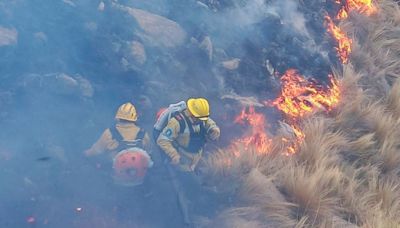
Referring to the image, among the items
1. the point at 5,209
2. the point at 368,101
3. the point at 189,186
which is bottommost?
the point at 5,209

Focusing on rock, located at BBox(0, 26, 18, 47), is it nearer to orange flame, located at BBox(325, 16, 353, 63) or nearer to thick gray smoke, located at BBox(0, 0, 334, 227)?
thick gray smoke, located at BBox(0, 0, 334, 227)

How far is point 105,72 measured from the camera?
28.1 feet

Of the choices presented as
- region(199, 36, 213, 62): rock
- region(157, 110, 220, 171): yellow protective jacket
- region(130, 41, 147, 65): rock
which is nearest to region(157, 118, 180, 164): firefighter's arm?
region(157, 110, 220, 171): yellow protective jacket

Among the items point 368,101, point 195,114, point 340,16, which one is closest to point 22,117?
point 195,114

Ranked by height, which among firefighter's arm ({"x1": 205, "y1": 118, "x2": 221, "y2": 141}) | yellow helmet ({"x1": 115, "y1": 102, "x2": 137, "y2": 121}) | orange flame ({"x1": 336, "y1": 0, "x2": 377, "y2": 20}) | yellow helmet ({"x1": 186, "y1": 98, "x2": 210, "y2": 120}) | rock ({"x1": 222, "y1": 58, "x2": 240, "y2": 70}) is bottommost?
yellow helmet ({"x1": 115, "y1": 102, "x2": 137, "y2": 121})

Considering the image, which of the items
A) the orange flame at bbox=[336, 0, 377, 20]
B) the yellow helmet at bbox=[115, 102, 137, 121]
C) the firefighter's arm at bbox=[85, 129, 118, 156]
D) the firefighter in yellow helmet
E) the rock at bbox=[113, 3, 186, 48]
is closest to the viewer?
the firefighter in yellow helmet

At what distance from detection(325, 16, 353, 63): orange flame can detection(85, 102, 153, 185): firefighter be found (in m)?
4.29

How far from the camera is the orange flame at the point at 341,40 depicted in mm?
9766

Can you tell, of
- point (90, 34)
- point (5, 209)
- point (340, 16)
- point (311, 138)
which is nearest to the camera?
point (5, 209)

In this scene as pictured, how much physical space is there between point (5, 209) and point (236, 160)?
2915 mm

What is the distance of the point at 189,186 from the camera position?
7098 millimetres

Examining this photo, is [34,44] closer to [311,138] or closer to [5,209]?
[5,209]

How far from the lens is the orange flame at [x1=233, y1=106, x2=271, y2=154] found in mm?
7682

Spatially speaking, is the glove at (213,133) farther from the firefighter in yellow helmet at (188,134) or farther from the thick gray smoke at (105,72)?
the thick gray smoke at (105,72)
